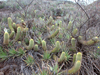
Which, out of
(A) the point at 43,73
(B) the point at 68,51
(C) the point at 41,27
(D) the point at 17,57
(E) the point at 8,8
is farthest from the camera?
(E) the point at 8,8

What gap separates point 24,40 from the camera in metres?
4.12

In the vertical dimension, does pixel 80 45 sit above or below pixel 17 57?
above

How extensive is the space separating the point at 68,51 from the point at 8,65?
238 centimetres

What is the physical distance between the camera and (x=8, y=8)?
8.77m

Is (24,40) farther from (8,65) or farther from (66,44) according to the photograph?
(66,44)

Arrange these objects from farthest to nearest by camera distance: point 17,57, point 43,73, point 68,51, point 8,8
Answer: point 8,8 → point 68,51 → point 17,57 → point 43,73

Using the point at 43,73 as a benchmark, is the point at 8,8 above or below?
above

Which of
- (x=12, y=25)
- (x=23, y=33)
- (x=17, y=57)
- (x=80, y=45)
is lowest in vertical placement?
(x=17, y=57)

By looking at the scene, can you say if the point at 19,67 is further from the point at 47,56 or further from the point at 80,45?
the point at 80,45

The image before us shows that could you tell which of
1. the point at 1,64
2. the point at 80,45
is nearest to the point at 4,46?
the point at 1,64

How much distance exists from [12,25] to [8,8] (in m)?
5.55

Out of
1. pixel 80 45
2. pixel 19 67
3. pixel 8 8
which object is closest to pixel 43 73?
pixel 19 67

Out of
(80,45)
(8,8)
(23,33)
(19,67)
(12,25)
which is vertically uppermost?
(8,8)

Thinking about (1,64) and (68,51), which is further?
(68,51)
